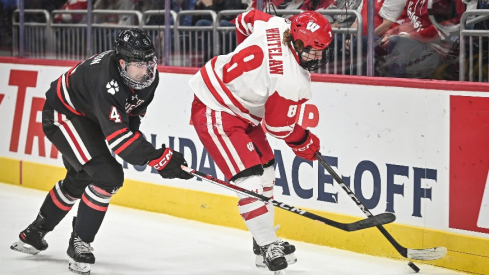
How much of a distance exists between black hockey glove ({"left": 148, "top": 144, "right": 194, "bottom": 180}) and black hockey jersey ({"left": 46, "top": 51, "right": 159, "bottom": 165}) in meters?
0.03

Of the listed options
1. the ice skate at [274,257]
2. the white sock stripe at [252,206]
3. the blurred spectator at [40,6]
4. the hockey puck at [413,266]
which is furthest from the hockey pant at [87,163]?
the blurred spectator at [40,6]

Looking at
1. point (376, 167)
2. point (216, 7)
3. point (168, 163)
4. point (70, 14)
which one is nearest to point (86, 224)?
point (168, 163)

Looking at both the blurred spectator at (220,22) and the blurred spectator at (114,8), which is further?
the blurred spectator at (114,8)

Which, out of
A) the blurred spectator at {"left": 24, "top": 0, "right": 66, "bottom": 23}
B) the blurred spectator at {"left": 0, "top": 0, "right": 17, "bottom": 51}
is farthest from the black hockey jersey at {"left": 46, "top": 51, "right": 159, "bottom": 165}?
the blurred spectator at {"left": 0, "top": 0, "right": 17, "bottom": 51}

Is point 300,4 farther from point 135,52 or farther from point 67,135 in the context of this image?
point 67,135

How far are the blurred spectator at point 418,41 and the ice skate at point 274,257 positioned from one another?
1.31 m

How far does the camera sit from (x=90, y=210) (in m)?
4.39

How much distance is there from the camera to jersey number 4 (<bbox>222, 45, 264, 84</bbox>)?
416 centimetres

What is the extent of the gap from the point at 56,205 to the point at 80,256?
0.38 meters

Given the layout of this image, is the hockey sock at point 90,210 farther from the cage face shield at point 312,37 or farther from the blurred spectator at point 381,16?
the blurred spectator at point 381,16

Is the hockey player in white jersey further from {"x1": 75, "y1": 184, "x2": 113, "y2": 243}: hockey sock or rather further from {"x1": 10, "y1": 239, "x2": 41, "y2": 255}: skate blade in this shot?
{"x1": 10, "y1": 239, "x2": 41, "y2": 255}: skate blade

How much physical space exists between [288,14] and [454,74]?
1.23m

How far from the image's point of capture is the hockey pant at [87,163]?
437cm

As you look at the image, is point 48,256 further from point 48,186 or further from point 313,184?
point 48,186
